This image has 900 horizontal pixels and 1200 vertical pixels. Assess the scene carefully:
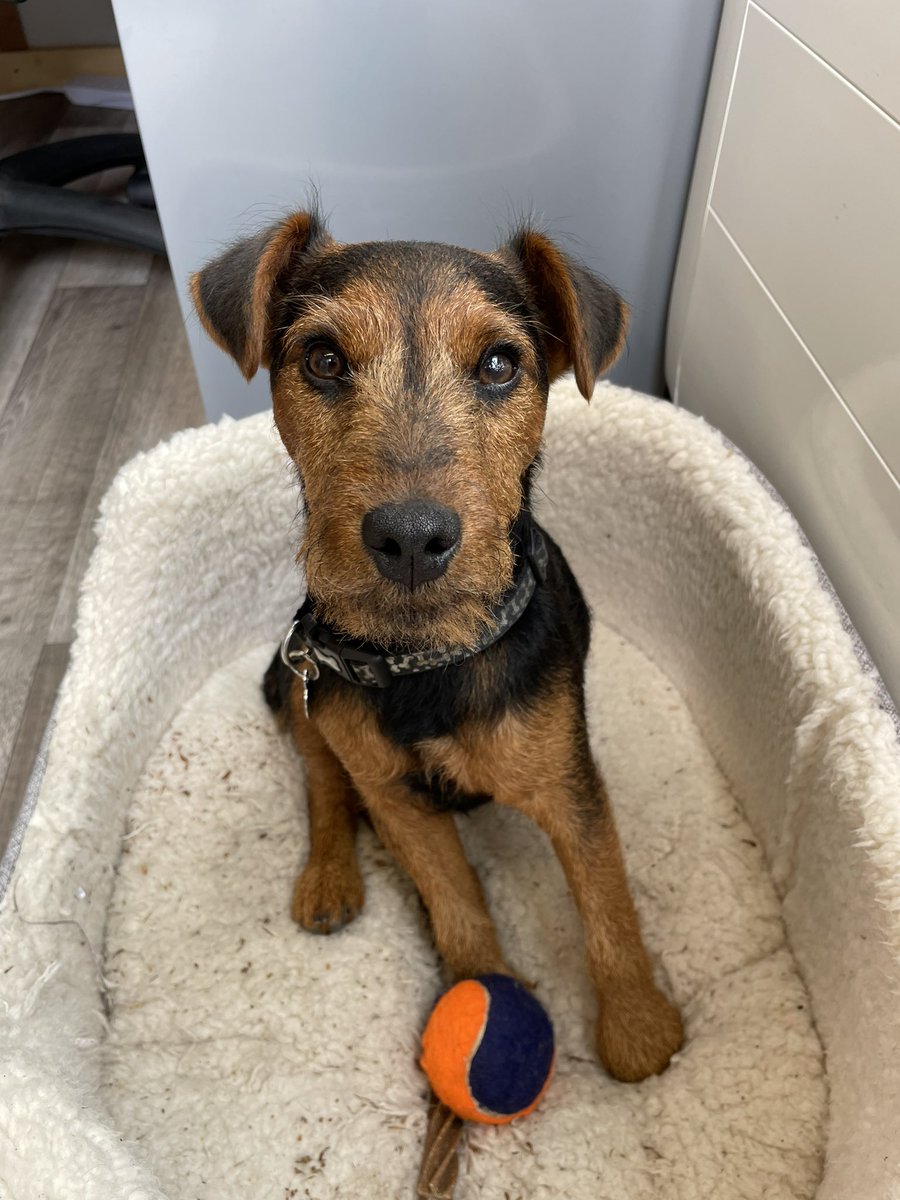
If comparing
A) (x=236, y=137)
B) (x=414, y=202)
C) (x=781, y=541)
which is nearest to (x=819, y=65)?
(x=781, y=541)

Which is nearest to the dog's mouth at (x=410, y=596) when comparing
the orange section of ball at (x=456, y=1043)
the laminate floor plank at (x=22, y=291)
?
the orange section of ball at (x=456, y=1043)

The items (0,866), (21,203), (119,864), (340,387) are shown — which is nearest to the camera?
(340,387)

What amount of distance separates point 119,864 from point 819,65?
1792 millimetres

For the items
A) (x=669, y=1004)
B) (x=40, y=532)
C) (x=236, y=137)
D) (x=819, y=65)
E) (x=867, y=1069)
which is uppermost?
(x=819, y=65)

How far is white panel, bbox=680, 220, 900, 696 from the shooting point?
1.58 meters

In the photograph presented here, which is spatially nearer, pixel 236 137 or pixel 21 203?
pixel 236 137

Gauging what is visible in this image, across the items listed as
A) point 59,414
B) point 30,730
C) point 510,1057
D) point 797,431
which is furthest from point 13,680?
point 797,431

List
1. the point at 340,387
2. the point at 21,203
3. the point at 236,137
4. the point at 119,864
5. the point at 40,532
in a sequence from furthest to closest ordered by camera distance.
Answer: the point at 21,203 → the point at 40,532 → the point at 236,137 → the point at 119,864 → the point at 340,387

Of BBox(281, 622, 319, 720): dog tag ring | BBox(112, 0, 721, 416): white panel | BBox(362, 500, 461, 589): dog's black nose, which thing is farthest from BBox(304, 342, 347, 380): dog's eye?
BBox(112, 0, 721, 416): white panel

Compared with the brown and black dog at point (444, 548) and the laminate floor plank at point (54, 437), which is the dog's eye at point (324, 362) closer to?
the brown and black dog at point (444, 548)

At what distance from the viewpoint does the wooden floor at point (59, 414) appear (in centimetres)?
245

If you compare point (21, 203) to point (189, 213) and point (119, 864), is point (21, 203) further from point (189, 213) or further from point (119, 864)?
point (119, 864)

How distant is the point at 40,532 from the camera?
2803mm

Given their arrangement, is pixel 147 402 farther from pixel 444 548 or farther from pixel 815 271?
pixel 444 548
